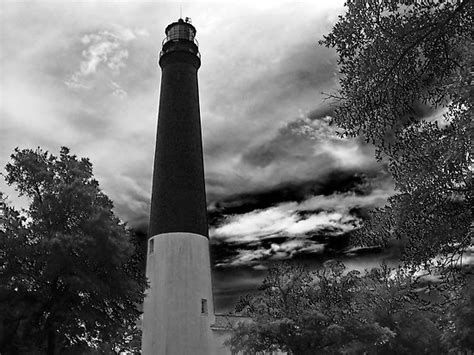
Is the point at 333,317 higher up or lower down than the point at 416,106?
lower down

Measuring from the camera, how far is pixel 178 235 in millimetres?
35000

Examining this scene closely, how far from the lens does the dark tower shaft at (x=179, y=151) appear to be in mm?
35875

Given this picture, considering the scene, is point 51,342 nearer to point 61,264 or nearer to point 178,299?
point 61,264

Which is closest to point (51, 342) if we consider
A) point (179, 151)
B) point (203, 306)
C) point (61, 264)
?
point (61, 264)

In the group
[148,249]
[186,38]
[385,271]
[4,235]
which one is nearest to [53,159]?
[4,235]

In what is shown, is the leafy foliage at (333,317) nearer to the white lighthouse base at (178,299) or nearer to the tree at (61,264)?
the white lighthouse base at (178,299)

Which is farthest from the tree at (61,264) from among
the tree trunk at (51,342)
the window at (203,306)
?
the window at (203,306)

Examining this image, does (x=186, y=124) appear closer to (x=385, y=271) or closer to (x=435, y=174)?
(x=385, y=271)

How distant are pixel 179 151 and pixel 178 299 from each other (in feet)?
37.6

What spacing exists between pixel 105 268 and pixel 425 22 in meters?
16.5

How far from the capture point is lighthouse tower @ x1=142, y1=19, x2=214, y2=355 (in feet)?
110

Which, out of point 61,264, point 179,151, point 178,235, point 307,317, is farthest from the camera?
point 179,151

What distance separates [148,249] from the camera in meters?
36.6

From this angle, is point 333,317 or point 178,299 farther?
point 178,299
